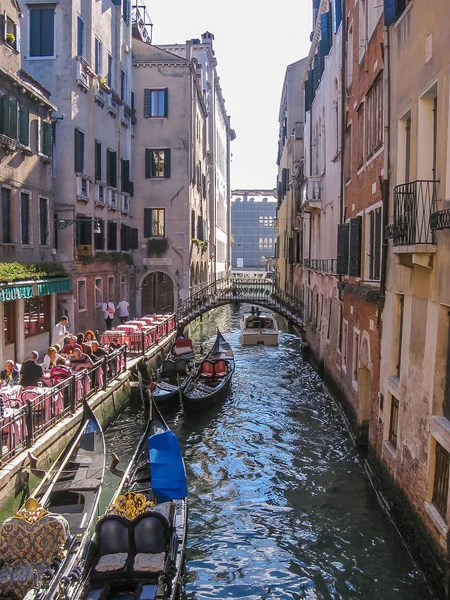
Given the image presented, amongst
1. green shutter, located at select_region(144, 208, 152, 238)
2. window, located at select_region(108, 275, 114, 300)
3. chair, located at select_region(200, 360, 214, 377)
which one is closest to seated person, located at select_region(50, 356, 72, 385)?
chair, located at select_region(200, 360, 214, 377)

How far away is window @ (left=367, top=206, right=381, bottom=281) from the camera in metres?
10.7

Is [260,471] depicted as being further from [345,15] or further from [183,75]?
[183,75]

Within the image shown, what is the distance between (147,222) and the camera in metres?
28.1

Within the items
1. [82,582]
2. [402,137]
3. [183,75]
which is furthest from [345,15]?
[183,75]

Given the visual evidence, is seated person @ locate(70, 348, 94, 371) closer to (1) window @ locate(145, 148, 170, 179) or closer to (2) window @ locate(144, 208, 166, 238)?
A: (2) window @ locate(144, 208, 166, 238)

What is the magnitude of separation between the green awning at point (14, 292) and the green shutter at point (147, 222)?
13543mm

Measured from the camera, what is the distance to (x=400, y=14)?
29.0 feet

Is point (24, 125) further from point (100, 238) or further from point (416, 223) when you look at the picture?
point (416, 223)

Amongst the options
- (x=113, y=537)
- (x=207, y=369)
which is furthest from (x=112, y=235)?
(x=113, y=537)

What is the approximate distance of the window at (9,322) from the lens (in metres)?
14.6

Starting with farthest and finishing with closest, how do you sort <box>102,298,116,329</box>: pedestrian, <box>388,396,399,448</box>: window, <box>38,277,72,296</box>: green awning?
<box>102,298,116,329</box>: pedestrian → <box>38,277,72,296</box>: green awning → <box>388,396,399,448</box>: window

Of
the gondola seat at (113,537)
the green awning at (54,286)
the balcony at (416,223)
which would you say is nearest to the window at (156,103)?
the green awning at (54,286)

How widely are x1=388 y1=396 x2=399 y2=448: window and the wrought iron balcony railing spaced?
2548 millimetres

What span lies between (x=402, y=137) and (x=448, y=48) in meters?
2.23
